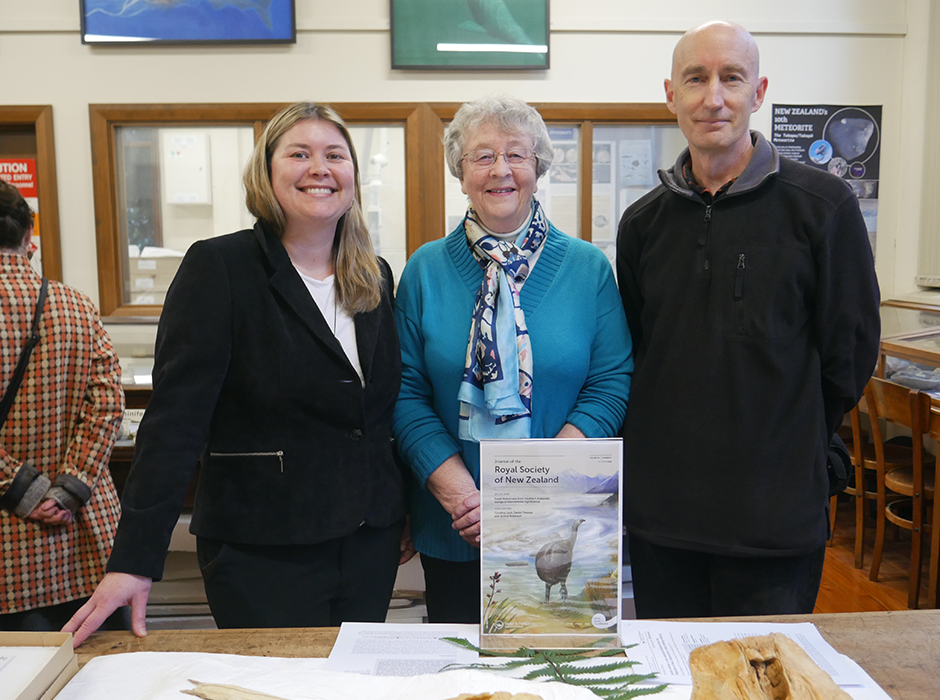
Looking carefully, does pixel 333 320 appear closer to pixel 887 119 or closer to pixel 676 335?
pixel 676 335

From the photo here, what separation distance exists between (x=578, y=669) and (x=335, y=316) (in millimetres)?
766

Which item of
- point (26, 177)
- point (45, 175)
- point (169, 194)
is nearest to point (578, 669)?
point (169, 194)

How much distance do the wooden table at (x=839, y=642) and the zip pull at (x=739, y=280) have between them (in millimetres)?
574

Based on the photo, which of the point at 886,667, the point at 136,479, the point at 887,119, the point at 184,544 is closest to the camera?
the point at 886,667

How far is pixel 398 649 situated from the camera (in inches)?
41.7

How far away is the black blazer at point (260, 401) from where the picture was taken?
1.27 meters

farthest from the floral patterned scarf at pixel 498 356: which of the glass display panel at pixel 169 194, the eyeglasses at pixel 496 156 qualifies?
the glass display panel at pixel 169 194

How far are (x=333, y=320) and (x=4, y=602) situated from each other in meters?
1.27

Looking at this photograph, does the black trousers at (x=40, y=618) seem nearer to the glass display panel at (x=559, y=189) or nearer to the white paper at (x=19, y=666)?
the white paper at (x=19, y=666)

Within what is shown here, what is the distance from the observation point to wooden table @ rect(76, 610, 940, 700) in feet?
3.31

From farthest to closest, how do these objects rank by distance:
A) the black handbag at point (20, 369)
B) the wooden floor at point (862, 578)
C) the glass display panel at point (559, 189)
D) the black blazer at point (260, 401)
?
the glass display panel at point (559, 189)
the wooden floor at point (862, 578)
the black handbag at point (20, 369)
the black blazer at point (260, 401)

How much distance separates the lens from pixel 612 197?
4.09 metres

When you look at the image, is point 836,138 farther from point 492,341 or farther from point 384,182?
point 492,341

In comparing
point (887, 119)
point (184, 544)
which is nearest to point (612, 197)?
point (887, 119)
